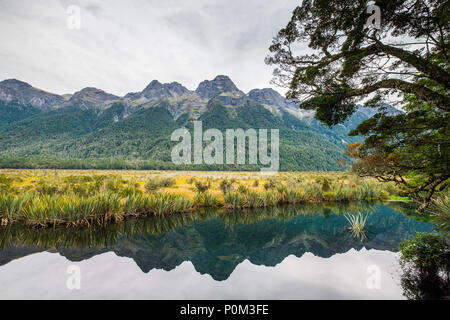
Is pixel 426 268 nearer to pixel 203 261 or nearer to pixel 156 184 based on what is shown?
pixel 203 261

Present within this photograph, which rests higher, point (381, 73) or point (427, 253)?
point (381, 73)

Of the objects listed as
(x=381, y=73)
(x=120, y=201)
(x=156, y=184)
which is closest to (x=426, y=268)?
(x=381, y=73)

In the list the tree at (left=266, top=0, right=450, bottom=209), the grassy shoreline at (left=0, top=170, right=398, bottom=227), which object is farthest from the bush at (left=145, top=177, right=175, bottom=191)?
the tree at (left=266, top=0, right=450, bottom=209)

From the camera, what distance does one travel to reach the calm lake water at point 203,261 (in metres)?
4.32

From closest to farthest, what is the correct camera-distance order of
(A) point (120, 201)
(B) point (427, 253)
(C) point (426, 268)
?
1. (C) point (426, 268)
2. (B) point (427, 253)
3. (A) point (120, 201)

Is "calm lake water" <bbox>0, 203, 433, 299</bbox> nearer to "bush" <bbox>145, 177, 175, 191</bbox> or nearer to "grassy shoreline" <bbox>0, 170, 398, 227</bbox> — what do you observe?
"grassy shoreline" <bbox>0, 170, 398, 227</bbox>

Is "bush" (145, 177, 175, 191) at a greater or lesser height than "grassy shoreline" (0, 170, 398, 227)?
greater

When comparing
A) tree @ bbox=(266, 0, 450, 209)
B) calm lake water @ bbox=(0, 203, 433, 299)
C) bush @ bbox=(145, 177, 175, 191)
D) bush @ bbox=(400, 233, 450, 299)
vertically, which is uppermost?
tree @ bbox=(266, 0, 450, 209)

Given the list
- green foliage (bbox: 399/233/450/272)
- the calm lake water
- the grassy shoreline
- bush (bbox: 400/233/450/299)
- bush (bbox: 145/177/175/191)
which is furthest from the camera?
bush (bbox: 145/177/175/191)

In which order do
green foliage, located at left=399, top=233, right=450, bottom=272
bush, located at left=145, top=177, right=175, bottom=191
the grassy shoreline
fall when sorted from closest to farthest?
green foliage, located at left=399, top=233, right=450, bottom=272
the grassy shoreline
bush, located at left=145, top=177, right=175, bottom=191

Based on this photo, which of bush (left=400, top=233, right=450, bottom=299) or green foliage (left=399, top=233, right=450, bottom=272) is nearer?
bush (left=400, top=233, right=450, bottom=299)

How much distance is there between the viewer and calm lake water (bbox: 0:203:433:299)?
4320mm

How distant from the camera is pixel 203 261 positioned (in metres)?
6.23
